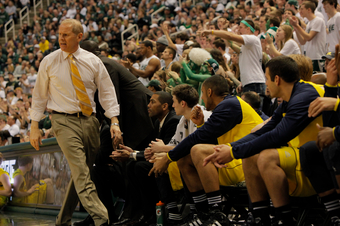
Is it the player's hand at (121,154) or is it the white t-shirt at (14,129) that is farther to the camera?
the white t-shirt at (14,129)

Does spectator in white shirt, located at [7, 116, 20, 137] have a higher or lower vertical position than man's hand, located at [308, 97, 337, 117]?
lower

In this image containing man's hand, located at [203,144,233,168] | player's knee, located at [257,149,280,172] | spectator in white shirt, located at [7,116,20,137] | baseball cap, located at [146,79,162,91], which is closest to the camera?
player's knee, located at [257,149,280,172]

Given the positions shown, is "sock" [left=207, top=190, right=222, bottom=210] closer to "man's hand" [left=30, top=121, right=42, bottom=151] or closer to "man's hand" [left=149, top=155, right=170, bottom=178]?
"man's hand" [left=149, top=155, right=170, bottom=178]

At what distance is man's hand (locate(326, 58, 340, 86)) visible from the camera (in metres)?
2.90

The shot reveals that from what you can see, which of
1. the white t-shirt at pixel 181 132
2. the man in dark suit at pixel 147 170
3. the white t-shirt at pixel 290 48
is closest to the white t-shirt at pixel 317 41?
the white t-shirt at pixel 290 48

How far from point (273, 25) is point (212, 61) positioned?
2616mm

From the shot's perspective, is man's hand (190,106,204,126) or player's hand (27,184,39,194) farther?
player's hand (27,184,39,194)

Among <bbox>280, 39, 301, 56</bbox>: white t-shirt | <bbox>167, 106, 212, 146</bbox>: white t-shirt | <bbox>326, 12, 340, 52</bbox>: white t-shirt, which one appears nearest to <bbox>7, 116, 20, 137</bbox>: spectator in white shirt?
<bbox>280, 39, 301, 56</bbox>: white t-shirt

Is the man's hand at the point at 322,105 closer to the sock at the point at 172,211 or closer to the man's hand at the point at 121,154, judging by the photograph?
the sock at the point at 172,211

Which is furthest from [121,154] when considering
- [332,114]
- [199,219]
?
[332,114]

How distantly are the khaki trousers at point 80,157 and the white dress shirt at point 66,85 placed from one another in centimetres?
16

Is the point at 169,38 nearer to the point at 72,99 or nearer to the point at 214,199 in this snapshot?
the point at 72,99

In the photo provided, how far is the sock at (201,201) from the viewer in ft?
12.4

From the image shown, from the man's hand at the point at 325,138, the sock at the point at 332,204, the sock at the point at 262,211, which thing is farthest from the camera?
the sock at the point at 262,211
